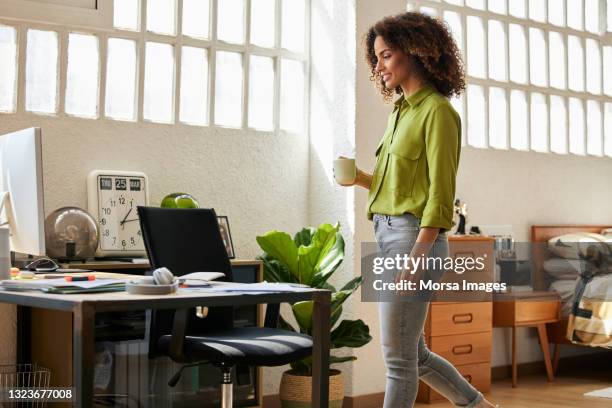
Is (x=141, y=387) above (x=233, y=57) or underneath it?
underneath

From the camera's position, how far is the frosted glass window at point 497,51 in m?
5.63

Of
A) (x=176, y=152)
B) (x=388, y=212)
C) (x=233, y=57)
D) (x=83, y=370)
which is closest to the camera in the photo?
(x=83, y=370)

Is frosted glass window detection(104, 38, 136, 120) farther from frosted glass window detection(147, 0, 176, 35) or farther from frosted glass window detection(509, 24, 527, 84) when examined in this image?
frosted glass window detection(509, 24, 527, 84)

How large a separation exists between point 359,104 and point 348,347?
1.20 meters

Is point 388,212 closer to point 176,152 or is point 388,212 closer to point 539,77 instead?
point 176,152

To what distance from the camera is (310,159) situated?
15.8 feet

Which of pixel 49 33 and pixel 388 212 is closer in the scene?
pixel 388 212

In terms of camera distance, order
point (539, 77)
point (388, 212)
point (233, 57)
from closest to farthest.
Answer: point (388, 212)
point (233, 57)
point (539, 77)

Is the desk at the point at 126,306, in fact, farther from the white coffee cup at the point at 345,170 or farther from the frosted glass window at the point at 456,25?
the frosted glass window at the point at 456,25

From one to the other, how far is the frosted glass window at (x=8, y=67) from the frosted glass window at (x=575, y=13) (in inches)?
145

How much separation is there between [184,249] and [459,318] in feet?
6.79

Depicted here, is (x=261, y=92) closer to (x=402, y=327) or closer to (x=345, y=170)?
(x=345, y=170)

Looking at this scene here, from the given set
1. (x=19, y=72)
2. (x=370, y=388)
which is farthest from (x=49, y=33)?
(x=370, y=388)

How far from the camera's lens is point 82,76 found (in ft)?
13.5
